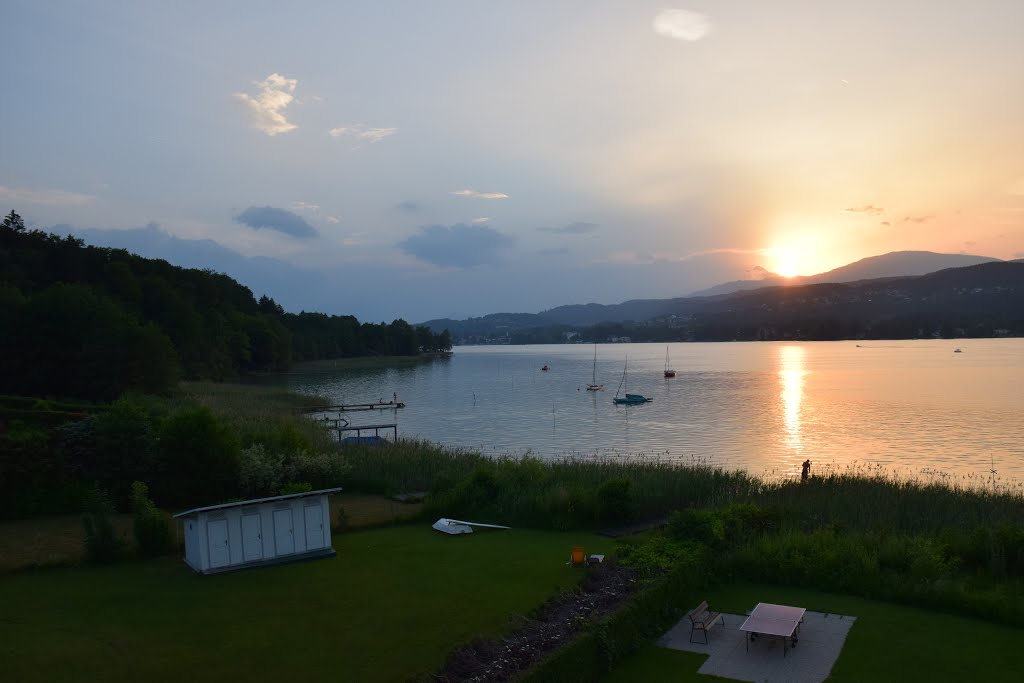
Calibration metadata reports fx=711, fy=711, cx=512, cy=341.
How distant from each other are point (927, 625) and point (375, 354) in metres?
164

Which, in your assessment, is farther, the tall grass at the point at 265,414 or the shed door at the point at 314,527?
the tall grass at the point at 265,414

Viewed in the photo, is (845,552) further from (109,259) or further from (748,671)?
(109,259)

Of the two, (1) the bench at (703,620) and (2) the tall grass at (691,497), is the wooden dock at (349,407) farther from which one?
(1) the bench at (703,620)

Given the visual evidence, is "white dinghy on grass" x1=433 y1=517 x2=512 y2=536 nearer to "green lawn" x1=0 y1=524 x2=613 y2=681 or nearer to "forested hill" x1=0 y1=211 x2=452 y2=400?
"green lawn" x1=0 y1=524 x2=613 y2=681

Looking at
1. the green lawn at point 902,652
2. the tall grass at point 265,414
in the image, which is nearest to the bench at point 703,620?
the green lawn at point 902,652

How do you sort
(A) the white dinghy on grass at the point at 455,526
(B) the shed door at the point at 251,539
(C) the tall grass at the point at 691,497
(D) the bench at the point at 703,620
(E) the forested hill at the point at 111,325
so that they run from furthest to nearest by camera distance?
(E) the forested hill at the point at 111,325 → (C) the tall grass at the point at 691,497 → (A) the white dinghy on grass at the point at 455,526 → (B) the shed door at the point at 251,539 → (D) the bench at the point at 703,620

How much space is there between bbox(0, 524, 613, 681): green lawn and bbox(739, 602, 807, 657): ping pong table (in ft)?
11.4

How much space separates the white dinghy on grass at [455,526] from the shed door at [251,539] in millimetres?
4679

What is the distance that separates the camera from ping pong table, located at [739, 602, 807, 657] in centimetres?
1017

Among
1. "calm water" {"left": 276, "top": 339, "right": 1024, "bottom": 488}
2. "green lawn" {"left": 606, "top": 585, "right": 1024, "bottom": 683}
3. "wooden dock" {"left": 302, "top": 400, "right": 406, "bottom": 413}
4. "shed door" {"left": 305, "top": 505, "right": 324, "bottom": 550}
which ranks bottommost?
"calm water" {"left": 276, "top": 339, "right": 1024, "bottom": 488}

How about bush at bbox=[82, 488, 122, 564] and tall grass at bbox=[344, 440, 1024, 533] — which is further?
tall grass at bbox=[344, 440, 1024, 533]

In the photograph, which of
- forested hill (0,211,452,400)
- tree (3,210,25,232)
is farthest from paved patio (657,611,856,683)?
tree (3,210,25,232)

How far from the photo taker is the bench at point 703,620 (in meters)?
11.1

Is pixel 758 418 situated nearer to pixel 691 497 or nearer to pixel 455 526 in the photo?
pixel 691 497
